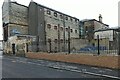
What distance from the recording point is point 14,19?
43.4m

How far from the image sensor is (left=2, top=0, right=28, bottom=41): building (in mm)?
42631

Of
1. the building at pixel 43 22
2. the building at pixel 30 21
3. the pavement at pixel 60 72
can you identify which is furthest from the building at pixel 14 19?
the pavement at pixel 60 72

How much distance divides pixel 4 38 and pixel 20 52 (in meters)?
10.3

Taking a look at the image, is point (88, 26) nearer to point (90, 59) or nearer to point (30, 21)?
point (30, 21)

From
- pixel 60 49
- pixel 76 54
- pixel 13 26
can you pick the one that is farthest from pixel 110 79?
pixel 13 26

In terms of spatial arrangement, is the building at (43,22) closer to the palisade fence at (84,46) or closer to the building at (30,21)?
the building at (30,21)

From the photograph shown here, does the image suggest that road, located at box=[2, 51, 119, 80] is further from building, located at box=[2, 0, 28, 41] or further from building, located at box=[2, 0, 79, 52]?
building, located at box=[2, 0, 28, 41]

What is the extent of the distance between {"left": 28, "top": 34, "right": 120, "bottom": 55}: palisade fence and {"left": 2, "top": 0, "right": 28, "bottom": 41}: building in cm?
1344

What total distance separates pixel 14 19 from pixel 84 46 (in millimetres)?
24272

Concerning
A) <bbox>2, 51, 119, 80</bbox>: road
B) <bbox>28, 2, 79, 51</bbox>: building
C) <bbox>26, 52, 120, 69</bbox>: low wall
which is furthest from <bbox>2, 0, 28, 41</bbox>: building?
<bbox>2, 51, 119, 80</bbox>: road

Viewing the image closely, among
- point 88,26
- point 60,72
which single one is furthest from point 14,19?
point 60,72

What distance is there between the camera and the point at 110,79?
391 inches

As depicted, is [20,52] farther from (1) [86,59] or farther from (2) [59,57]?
(1) [86,59]

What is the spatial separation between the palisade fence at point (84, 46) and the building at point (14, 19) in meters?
13.4
